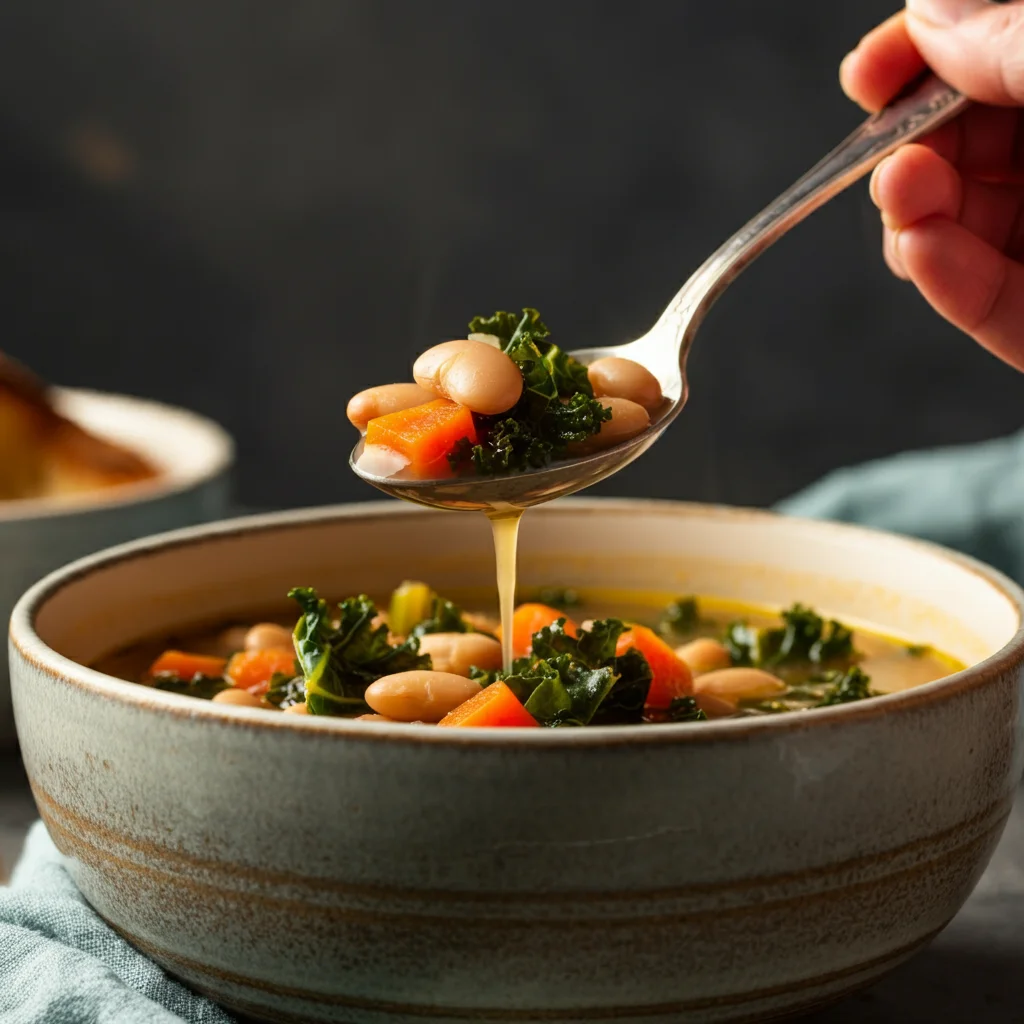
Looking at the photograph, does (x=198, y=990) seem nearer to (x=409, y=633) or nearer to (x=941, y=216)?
(x=409, y=633)

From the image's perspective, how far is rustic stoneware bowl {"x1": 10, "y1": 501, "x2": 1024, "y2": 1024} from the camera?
1.22 m

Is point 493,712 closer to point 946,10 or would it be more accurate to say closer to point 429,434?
point 429,434

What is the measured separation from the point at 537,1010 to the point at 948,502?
214cm

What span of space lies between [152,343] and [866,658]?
155 inches

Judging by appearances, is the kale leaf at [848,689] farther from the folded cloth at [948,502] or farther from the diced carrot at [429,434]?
the folded cloth at [948,502]

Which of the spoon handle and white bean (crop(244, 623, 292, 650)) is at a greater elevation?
the spoon handle

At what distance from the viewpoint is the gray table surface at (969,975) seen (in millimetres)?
1590

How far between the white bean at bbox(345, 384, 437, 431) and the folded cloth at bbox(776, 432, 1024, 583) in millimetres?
1622

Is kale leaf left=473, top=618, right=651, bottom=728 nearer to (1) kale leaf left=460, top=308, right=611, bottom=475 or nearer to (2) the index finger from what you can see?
(1) kale leaf left=460, top=308, right=611, bottom=475

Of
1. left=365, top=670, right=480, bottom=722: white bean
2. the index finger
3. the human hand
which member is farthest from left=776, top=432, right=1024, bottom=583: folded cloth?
left=365, top=670, right=480, bottom=722: white bean

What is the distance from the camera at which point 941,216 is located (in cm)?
225

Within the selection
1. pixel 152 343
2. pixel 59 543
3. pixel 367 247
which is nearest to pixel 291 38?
pixel 367 247

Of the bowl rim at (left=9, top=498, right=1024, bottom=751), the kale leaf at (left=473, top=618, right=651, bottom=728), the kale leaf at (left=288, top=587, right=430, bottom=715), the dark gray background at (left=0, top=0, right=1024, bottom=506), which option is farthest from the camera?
the dark gray background at (left=0, top=0, right=1024, bottom=506)

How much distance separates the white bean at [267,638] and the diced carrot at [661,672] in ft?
1.58
